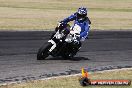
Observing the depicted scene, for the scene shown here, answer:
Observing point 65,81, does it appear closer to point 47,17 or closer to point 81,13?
point 81,13

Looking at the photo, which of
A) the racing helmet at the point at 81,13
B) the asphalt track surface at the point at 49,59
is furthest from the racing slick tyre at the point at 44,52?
the racing helmet at the point at 81,13

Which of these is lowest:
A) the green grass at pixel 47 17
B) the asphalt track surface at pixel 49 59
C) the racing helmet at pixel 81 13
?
the green grass at pixel 47 17

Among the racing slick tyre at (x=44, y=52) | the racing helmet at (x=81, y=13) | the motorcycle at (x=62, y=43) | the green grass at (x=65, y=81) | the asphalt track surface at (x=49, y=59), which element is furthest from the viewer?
the racing helmet at (x=81, y=13)

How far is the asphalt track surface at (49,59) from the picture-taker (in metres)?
13.6

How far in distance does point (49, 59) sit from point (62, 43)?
0.73m

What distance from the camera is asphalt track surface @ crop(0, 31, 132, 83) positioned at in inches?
537

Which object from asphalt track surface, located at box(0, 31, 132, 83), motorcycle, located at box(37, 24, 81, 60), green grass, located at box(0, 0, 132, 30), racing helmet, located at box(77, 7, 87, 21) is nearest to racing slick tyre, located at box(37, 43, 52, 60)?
motorcycle, located at box(37, 24, 81, 60)

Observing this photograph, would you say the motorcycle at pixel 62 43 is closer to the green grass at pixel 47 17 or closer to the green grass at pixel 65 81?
the green grass at pixel 65 81

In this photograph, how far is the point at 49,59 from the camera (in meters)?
16.8

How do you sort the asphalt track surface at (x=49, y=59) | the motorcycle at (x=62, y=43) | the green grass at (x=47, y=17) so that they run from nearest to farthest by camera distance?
1. the asphalt track surface at (x=49, y=59)
2. the motorcycle at (x=62, y=43)
3. the green grass at (x=47, y=17)

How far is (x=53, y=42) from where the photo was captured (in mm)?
16625

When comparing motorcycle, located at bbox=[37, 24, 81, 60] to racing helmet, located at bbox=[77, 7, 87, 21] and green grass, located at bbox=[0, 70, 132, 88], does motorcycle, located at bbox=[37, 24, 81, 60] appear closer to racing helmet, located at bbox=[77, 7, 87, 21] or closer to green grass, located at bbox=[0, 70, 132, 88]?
racing helmet, located at bbox=[77, 7, 87, 21]

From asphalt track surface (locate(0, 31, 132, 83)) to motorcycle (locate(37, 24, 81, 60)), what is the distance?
0.24 m

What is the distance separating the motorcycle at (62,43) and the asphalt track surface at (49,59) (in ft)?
0.77
